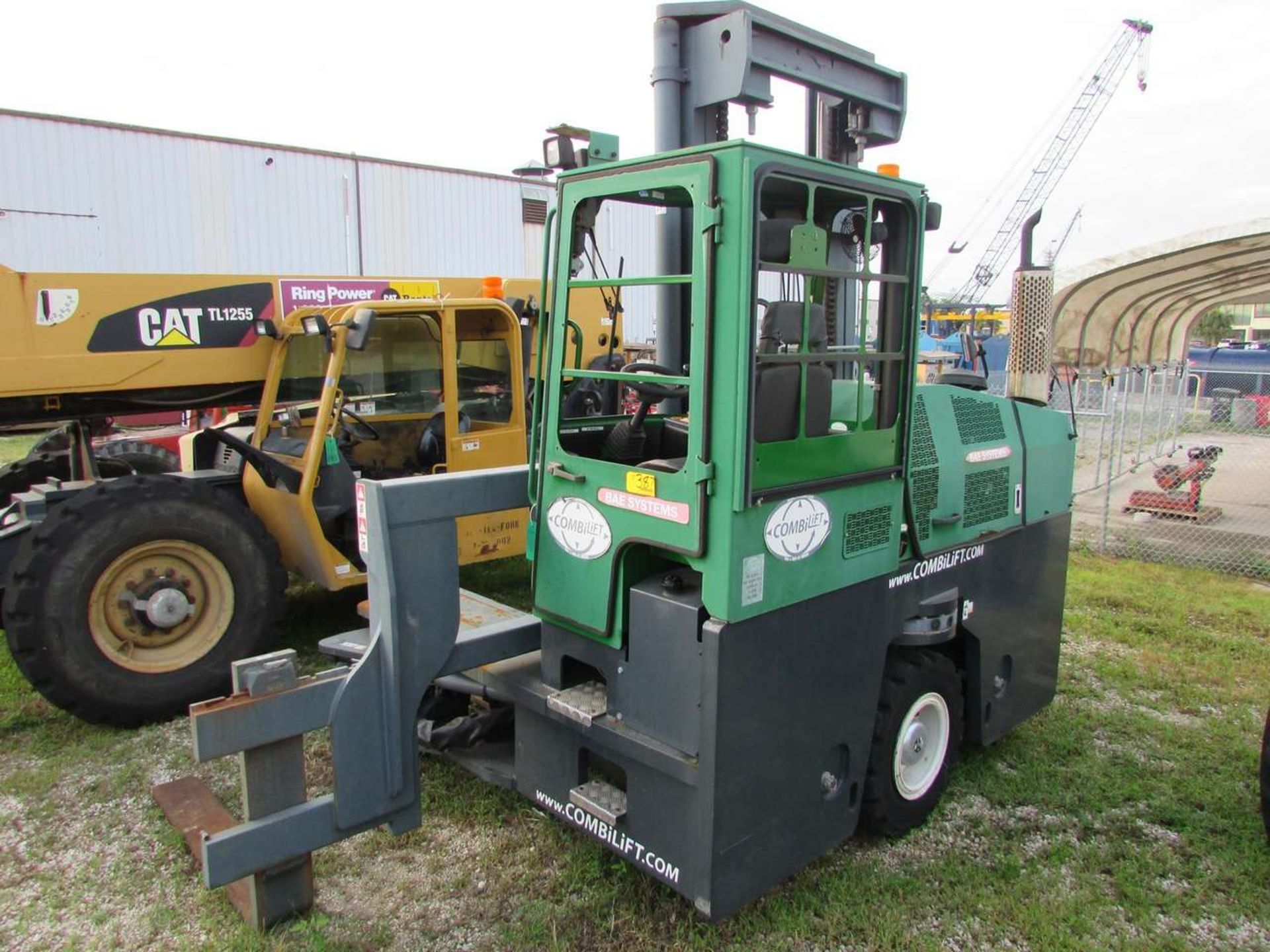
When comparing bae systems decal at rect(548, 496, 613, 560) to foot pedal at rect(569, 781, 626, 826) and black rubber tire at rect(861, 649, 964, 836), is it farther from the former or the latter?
black rubber tire at rect(861, 649, 964, 836)

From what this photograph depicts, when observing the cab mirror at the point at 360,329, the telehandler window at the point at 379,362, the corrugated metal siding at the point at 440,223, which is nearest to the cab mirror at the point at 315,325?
the telehandler window at the point at 379,362

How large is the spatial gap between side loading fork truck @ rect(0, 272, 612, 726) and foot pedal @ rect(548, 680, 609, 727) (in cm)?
257

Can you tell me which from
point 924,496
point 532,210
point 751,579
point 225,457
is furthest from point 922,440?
point 532,210

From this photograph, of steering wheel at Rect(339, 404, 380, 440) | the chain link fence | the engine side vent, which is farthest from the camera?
the chain link fence

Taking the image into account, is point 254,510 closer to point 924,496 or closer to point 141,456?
point 141,456

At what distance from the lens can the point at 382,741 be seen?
3078 mm

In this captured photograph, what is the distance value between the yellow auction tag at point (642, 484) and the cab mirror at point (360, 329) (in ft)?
8.71

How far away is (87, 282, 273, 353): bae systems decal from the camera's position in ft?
17.5

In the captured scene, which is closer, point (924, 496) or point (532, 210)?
point (924, 496)

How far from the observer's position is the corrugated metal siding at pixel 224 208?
51.8ft

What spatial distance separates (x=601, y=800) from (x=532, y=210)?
19957mm

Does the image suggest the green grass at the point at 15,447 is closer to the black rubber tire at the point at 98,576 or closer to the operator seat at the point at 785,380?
the black rubber tire at the point at 98,576

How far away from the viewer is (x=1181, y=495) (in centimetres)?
1019

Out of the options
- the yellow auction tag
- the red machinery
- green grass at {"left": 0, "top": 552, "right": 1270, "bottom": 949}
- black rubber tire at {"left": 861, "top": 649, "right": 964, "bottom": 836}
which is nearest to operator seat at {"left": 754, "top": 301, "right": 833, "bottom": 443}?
the yellow auction tag
